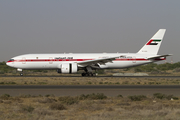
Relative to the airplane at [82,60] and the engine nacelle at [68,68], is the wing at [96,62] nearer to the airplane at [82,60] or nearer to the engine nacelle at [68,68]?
the airplane at [82,60]

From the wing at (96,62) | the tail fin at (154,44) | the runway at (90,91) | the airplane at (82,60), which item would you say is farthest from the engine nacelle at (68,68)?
the runway at (90,91)

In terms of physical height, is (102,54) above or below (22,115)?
above

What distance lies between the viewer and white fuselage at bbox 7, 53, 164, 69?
35.2m

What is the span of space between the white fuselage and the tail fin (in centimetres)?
165

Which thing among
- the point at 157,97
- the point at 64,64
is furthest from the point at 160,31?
the point at 157,97

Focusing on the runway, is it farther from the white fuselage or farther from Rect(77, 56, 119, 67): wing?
the white fuselage

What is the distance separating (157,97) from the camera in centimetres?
1375

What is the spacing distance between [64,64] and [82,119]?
83.3 feet

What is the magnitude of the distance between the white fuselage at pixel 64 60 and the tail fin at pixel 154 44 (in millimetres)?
1648

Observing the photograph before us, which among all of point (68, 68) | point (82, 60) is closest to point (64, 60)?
point (82, 60)

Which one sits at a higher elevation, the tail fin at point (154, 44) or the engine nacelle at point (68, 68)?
the tail fin at point (154, 44)

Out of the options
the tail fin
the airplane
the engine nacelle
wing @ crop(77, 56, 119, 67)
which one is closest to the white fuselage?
the airplane

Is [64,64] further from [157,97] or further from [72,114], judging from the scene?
[72,114]

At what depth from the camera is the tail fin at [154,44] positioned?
37.6 meters
